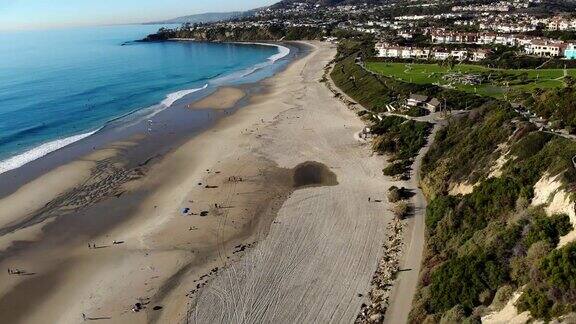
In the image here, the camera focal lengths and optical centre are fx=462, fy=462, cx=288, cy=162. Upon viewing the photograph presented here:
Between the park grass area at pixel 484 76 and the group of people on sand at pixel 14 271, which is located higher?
the park grass area at pixel 484 76

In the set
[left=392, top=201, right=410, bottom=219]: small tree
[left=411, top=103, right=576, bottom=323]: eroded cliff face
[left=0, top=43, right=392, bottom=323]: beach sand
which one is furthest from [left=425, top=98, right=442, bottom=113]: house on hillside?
[left=392, top=201, right=410, bottom=219]: small tree

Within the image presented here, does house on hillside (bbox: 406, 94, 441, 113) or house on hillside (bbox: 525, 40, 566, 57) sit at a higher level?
house on hillside (bbox: 525, 40, 566, 57)

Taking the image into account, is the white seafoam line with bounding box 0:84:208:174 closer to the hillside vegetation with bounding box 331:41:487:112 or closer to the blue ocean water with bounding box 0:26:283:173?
the blue ocean water with bounding box 0:26:283:173

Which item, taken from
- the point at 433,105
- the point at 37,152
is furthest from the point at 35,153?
the point at 433,105

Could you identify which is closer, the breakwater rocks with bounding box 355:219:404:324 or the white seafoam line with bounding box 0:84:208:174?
the breakwater rocks with bounding box 355:219:404:324

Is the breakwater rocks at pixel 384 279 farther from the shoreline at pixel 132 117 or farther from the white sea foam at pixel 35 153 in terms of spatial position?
the white sea foam at pixel 35 153

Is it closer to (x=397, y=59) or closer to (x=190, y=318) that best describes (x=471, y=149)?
(x=190, y=318)

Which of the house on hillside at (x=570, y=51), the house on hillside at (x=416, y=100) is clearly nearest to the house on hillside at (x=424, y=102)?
the house on hillside at (x=416, y=100)

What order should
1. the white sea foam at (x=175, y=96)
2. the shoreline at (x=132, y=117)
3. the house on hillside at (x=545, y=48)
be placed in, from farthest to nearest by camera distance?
the white sea foam at (x=175, y=96) < the house on hillside at (x=545, y=48) < the shoreline at (x=132, y=117)
